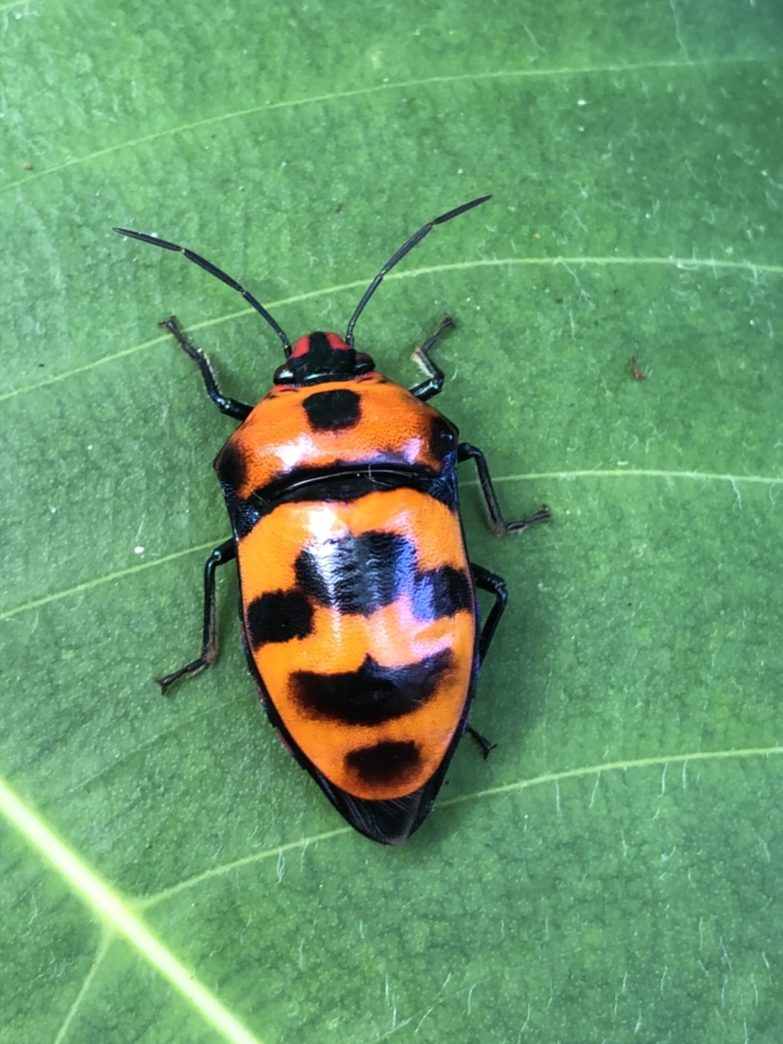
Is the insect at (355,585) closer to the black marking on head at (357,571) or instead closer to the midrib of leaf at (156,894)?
the black marking on head at (357,571)

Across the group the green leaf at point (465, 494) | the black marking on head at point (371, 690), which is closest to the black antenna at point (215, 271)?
the green leaf at point (465, 494)

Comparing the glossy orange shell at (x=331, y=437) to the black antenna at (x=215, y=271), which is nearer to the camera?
the glossy orange shell at (x=331, y=437)

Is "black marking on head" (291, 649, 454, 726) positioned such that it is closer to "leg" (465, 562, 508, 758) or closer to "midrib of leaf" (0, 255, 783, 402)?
"leg" (465, 562, 508, 758)

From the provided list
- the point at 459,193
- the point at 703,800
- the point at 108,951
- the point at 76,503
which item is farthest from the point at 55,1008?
the point at 459,193

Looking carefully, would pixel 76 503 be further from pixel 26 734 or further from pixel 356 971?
pixel 356 971

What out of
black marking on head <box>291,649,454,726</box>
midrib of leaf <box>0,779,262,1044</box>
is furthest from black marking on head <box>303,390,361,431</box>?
midrib of leaf <box>0,779,262,1044</box>
